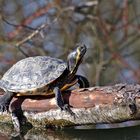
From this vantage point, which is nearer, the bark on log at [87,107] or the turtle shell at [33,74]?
the bark on log at [87,107]

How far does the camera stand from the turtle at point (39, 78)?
9.24 ft

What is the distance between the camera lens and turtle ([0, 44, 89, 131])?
9.24 feet

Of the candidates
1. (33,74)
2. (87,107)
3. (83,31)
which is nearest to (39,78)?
(33,74)

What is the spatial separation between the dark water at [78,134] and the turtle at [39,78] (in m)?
0.12

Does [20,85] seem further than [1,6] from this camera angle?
No

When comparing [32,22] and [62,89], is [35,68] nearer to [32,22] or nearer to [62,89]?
[62,89]

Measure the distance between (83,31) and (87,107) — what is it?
3.57 metres

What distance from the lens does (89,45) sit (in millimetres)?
5785

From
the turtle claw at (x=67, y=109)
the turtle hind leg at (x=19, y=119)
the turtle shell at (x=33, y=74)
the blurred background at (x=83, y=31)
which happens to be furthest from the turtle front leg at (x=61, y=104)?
the blurred background at (x=83, y=31)

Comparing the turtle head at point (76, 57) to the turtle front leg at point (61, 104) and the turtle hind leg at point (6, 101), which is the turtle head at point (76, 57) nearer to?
the turtle front leg at point (61, 104)

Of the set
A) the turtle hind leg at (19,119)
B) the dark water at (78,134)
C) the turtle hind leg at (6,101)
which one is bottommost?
the dark water at (78,134)

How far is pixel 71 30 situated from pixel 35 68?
336 cm

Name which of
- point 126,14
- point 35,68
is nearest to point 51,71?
point 35,68

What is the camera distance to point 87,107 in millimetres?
2699
